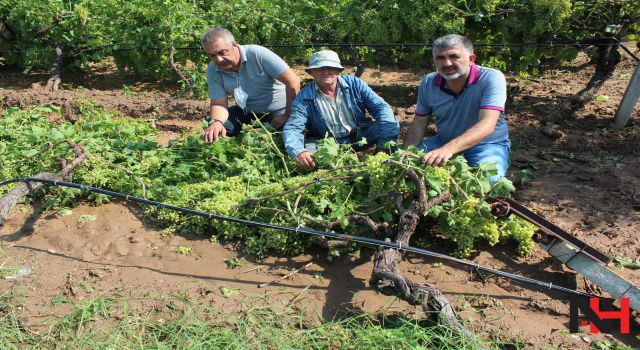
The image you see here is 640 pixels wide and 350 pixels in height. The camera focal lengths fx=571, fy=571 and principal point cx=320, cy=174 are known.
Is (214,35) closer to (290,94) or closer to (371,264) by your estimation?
(290,94)

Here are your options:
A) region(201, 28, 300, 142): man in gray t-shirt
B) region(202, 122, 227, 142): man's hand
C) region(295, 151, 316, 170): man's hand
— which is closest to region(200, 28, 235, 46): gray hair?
region(201, 28, 300, 142): man in gray t-shirt

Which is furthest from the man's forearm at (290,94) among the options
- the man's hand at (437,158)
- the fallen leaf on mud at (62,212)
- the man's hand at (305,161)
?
the fallen leaf on mud at (62,212)

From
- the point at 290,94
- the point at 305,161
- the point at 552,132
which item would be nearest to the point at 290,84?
the point at 290,94

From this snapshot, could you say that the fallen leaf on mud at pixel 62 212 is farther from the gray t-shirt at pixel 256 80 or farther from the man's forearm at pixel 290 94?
the man's forearm at pixel 290 94

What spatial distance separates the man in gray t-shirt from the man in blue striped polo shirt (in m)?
1.24

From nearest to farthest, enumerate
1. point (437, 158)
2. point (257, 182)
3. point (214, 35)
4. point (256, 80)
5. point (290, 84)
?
point (437, 158), point (257, 182), point (214, 35), point (290, 84), point (256, 80)

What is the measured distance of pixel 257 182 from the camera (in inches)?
175

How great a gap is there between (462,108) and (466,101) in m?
A: 0.06

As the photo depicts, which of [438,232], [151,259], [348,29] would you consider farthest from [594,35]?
[151,259]

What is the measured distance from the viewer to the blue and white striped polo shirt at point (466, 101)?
393 centimetres

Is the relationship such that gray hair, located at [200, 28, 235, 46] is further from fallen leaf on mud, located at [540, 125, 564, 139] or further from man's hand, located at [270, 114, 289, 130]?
fallen leaf on mud, located at [540, 125, 564, 139]

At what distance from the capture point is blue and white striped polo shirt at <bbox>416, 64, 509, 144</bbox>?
12.9 feet

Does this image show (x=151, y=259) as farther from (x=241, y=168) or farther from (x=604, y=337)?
(x=604, y=337)

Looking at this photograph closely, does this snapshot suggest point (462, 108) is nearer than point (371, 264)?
No
